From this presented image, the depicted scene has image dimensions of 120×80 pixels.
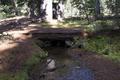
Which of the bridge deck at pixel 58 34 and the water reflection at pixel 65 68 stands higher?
the bridge deck at pixel 58 34

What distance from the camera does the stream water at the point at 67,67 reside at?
1334cm

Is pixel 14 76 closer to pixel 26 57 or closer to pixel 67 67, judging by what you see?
pixel 26 57

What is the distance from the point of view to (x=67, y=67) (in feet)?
50.0

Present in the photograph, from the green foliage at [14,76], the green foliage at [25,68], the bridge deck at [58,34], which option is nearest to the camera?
the green foliage at [14,76]

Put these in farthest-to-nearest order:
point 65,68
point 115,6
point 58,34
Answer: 1. point 115,6
2. point 58,34
3. point 65,68

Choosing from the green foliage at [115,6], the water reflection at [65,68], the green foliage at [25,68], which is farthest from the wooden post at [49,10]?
the green foliage at [25,68]

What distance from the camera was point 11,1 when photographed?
48062 mm

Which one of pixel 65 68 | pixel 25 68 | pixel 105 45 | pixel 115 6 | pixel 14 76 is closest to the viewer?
pixel 14 76

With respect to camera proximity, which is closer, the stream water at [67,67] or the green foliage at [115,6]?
the stream water at [67,67]

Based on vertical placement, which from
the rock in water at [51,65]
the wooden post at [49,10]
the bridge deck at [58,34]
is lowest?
the rock in water at [51,65]

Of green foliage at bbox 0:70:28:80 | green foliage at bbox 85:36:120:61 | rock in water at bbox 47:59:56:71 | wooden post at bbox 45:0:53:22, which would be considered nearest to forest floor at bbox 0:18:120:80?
green foliage at bbox 0:70:28:80

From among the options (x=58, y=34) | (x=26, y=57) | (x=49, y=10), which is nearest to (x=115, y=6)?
(x=58, y=34)

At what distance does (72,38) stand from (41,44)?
8.12ft

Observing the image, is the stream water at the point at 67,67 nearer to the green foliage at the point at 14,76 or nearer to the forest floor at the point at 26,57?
the forest floor at the point at 26,57
